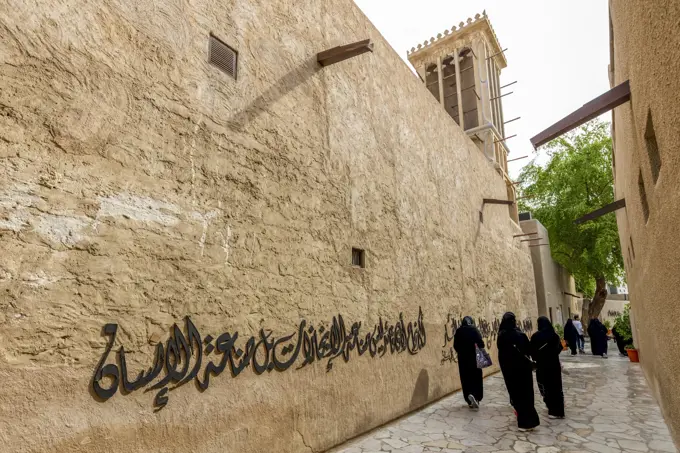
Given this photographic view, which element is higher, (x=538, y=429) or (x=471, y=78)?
(x=471, y=78)

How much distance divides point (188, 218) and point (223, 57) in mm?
1643

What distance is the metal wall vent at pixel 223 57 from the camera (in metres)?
3.88

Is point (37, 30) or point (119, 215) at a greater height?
point (37, 30)

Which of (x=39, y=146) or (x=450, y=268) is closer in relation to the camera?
(x=39, y=146)

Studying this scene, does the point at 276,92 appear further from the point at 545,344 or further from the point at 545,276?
the point at 545,276

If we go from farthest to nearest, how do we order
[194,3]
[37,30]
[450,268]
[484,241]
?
[484,241] < [450,268] < [194,3] < [37,30]

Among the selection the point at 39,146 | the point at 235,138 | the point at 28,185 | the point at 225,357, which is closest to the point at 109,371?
the point at 225,357

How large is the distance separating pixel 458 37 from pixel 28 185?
18.4 meters

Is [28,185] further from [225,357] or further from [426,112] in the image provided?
[426,112]

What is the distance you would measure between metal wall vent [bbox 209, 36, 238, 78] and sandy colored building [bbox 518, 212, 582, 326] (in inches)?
495

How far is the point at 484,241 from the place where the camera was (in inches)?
399

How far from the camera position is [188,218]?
3.33 m

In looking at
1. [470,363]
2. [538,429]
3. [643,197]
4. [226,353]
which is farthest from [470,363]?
[226,353]

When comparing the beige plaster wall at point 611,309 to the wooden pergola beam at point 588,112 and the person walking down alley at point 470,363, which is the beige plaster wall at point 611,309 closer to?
the person walking down alley at point 470,363
